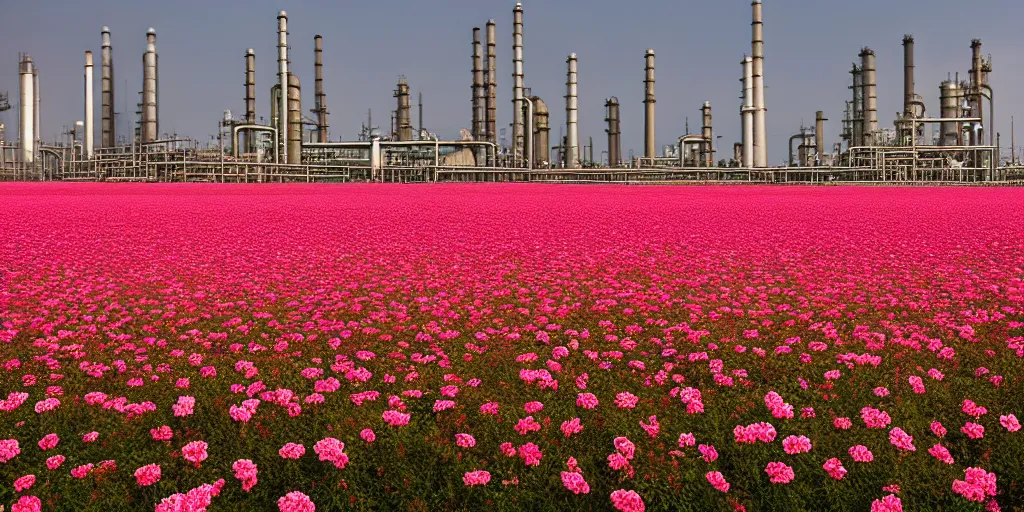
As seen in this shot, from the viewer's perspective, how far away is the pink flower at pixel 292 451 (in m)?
3.42

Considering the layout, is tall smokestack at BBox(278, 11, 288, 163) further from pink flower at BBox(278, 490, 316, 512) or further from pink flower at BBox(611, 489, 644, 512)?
pink flower at BBox(611, 489, 644, 512)

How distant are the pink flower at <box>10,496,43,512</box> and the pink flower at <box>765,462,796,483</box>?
3034 mm

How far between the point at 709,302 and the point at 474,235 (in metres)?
6.14

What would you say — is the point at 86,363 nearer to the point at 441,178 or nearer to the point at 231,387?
the point at 231,387

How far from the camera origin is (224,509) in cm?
304

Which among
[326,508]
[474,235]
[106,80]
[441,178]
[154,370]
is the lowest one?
[326,508]

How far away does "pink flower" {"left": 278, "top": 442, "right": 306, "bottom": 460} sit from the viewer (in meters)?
3.42

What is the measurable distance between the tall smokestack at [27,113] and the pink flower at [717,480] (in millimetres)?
56848

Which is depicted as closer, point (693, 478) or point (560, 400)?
point (693, 478)

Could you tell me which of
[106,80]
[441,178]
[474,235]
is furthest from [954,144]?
[106,80]

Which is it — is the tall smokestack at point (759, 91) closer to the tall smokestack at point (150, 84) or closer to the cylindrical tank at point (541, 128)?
the cylindrical tank at point (541, 128)

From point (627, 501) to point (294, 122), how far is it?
44.3 m

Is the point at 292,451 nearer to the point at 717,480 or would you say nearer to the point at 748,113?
the point at 717,480

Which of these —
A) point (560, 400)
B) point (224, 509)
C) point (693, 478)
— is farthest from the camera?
point (560, 400)
